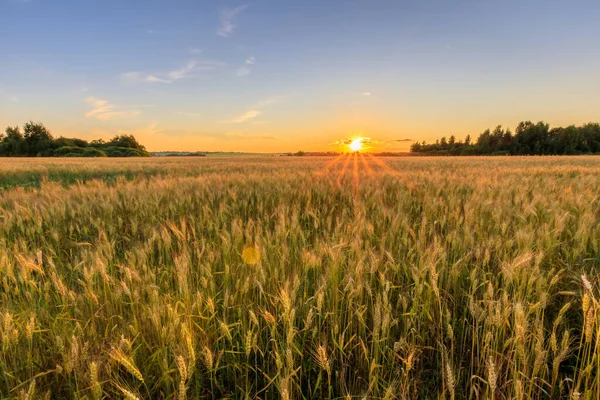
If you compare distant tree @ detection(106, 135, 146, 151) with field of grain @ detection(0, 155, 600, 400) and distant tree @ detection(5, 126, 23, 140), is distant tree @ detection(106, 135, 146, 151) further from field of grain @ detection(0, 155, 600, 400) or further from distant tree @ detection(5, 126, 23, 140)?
field of grain @ detection(0, 155, 600, 400)

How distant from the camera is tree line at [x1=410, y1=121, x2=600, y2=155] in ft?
236

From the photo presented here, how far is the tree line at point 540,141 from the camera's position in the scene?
236 feet

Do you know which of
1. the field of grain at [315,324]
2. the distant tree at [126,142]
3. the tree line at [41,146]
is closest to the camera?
the field of grain at [315,324]

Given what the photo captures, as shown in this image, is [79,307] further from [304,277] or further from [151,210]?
[151,210]

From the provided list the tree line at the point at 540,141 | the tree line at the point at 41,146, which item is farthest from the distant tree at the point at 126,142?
the tree line at the point at 540,141

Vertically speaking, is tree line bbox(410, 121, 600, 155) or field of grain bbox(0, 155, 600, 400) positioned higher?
tree line bbox(410, 121, 600, 155)

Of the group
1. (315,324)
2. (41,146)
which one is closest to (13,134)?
(41,146)

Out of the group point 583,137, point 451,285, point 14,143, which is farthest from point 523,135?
point 14,143

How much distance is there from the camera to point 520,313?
1.02 metres

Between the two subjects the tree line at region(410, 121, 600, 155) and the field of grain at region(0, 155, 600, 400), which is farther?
the tree line at region(410, 121, 600, 155)

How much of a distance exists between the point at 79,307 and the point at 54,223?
6.52 ft

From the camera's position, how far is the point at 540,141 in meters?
73.5

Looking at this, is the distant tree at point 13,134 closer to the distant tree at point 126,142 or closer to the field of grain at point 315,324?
the distant tree at point 126,142

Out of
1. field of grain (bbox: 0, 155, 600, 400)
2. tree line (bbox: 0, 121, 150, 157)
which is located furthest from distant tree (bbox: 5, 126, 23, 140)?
field of grain (bbox: 0, 155, 600, 400)
